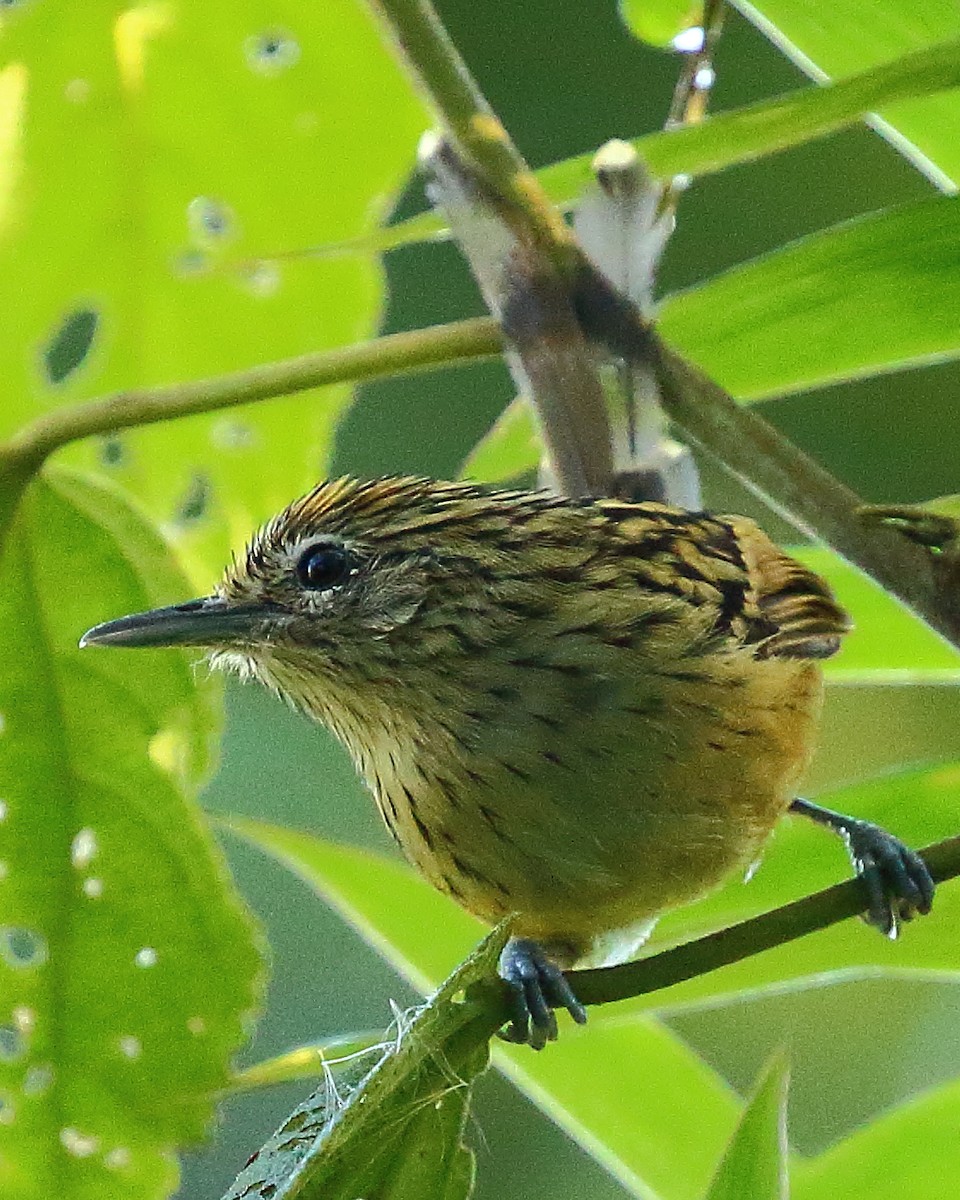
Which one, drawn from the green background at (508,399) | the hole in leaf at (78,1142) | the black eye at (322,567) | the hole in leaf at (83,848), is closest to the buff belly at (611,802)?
the black eye at (322,567)

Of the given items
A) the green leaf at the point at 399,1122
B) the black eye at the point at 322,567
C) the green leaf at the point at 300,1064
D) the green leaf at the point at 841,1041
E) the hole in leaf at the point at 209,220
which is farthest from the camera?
the green leaf at the point at 841,1041

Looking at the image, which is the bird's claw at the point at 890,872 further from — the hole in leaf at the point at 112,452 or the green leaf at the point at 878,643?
the hole in leaf at the point at 112,452

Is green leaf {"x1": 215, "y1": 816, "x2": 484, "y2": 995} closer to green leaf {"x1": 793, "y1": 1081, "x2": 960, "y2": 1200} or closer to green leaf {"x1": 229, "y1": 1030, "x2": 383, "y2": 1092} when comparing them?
green leaf {"x1": 229, "y1": 1030, "x2": 383, "y2": 1092}

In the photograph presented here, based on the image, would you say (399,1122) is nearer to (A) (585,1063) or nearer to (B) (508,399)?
(A) (585,1063)

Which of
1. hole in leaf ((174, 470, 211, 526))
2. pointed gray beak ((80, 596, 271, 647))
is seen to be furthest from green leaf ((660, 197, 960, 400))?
hole in leaf ((174, 470, 211, 526))

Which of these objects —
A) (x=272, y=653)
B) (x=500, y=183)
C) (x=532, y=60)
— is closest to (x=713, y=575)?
(x=272, y=653)

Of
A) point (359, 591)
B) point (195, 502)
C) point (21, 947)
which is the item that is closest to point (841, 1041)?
point (195, 502)

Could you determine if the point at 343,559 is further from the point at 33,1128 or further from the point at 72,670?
the point at 33,1128
